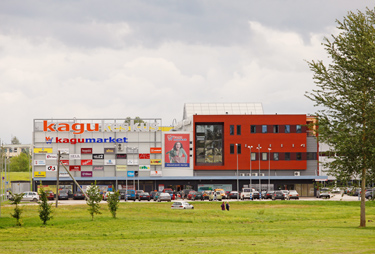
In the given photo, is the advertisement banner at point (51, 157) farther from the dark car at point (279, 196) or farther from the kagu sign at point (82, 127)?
the dark car at point (279, 196)

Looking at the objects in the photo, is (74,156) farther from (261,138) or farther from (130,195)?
(261,138)

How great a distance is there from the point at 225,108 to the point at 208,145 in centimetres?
2510

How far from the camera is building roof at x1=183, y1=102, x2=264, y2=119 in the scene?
15588 cm

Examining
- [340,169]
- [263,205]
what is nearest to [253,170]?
[263,205]

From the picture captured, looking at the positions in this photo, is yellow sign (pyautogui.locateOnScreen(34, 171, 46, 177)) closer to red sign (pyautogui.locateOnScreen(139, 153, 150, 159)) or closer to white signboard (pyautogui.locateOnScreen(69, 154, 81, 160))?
white signboard (pyautogui.locateOnScreen(69, 154, 81, 160))

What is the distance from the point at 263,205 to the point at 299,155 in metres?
45.5

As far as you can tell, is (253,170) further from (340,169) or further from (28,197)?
(340,169)

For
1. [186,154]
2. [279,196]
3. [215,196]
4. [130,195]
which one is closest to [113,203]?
[130,195]

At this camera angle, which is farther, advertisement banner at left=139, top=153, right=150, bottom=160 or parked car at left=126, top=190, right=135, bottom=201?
advertisement banner at left=139, top=153, right=150, bottom=160

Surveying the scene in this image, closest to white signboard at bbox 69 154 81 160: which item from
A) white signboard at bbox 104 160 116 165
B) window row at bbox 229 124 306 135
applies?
white signboard at bbox 104 160 116 165

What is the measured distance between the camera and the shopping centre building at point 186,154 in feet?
433

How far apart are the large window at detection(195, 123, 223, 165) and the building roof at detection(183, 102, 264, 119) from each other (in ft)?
72.2

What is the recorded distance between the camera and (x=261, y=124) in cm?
13200

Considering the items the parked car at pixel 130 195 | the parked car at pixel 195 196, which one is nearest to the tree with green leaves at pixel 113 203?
the parked car at pixel 130 195
